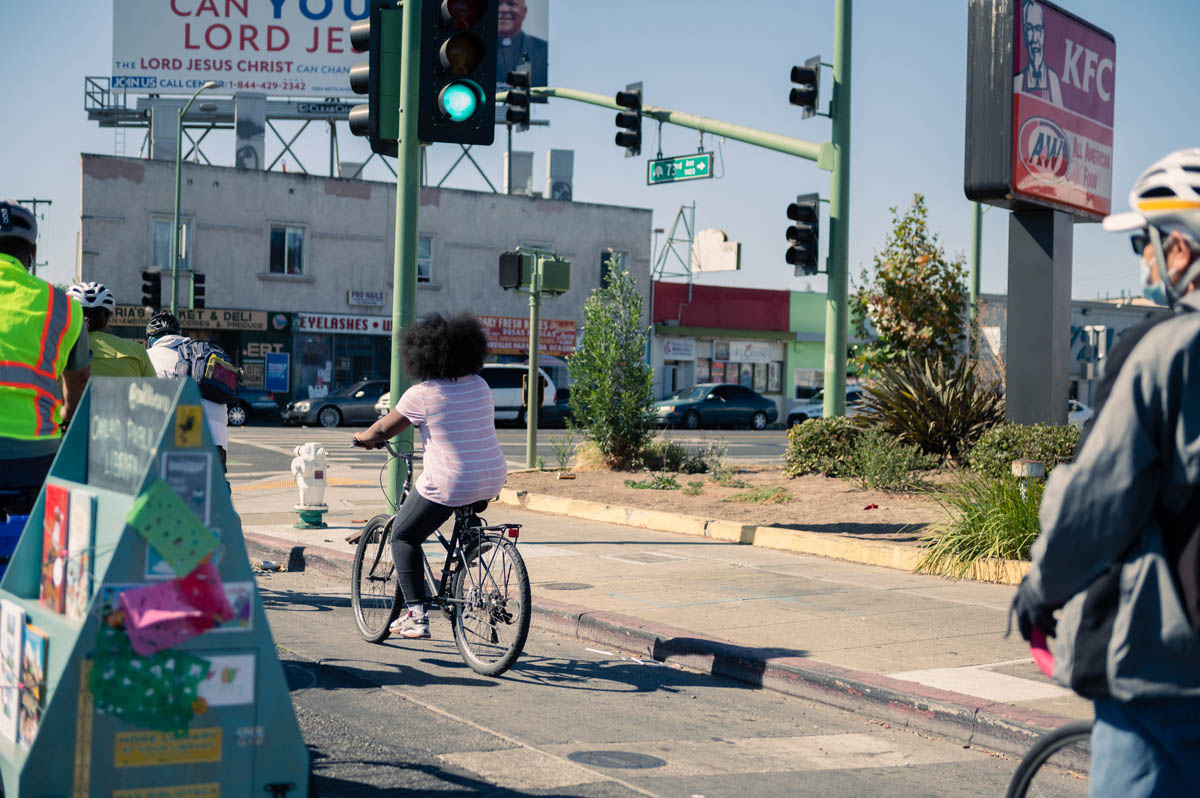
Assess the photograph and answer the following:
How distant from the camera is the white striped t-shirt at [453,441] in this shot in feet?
21.6

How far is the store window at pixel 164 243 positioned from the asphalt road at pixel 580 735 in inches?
1335

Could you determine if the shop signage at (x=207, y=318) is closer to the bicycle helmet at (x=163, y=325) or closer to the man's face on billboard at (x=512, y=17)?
the man's face on billboard at (x=512, y=17)

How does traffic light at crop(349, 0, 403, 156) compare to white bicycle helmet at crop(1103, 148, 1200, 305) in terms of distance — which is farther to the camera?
traffic light at crop(349, 0, 403, 156)

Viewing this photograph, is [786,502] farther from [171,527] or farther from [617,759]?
[171,527]

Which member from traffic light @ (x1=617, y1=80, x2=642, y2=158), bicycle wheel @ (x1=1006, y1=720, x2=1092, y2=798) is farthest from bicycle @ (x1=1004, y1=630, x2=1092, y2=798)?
traffic light @ (x1=617, y1=80, x2=642, y2=158)

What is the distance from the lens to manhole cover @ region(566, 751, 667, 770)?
5.11 metres

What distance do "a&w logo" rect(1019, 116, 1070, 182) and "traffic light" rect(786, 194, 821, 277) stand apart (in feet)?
9.82

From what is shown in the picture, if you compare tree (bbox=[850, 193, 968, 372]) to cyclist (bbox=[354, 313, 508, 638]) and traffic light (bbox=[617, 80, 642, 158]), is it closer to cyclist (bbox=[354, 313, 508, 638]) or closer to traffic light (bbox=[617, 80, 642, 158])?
traffic light (bbox=[617, 80, 642, 158])

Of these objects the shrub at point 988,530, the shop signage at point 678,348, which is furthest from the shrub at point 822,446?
the shop signage at point 678,348

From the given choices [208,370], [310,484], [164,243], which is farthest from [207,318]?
[208,370]

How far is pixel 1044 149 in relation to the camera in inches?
513

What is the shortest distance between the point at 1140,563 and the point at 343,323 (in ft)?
131

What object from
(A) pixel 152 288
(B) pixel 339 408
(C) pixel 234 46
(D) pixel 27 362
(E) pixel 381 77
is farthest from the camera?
(C) pixel 234 46

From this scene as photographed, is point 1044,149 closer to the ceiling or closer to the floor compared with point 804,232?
closer to the ceiling
